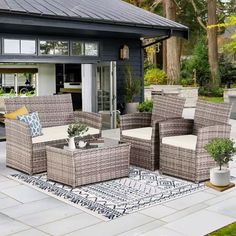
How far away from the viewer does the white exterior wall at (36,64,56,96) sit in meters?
14.8

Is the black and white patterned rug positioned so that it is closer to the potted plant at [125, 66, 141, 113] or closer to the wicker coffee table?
the wicker coffee table

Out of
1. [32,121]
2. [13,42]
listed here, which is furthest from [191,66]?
[32,121]

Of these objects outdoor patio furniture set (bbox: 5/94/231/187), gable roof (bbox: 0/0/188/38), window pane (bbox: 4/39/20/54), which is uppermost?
gable roof (bbox: 0/0/188/38)

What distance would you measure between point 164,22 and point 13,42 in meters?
3.60

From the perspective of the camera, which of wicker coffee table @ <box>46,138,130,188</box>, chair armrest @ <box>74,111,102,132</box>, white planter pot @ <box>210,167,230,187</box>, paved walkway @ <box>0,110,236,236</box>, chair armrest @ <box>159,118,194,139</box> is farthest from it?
chair armrest @ <box>74,111,102,132</box>

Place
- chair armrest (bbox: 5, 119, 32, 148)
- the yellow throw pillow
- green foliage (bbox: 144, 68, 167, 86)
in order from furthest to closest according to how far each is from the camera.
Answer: green foliage (bbox: 144, 68, 167, 86) < the yellow throw pillow < chair armrest (bbox: 5, 119, 32, 148)

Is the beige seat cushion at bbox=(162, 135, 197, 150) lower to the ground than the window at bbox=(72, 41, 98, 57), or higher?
lower

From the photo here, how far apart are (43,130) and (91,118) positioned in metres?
0.80

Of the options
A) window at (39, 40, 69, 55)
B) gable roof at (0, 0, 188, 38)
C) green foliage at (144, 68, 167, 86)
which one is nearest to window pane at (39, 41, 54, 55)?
window at (39, 40, 69, 55)

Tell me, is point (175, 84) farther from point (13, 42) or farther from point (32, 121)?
point (32, 121)

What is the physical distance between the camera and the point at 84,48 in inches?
381

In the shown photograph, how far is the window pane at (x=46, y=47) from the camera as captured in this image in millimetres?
8906

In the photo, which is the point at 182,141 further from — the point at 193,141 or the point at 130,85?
the point at 130,85

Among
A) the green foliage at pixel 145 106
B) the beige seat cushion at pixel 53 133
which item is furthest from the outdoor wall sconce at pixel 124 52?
the beige seat cushion at pixel 53 133
